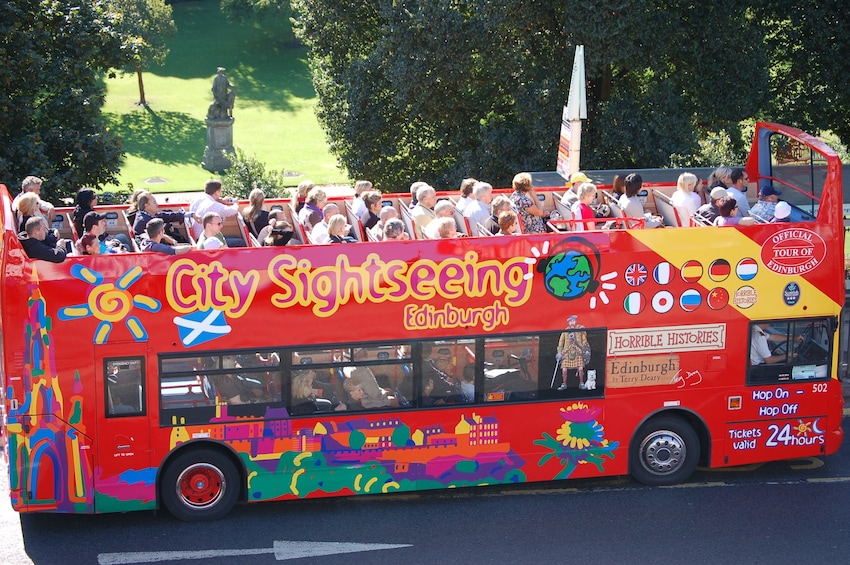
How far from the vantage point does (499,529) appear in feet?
37.6

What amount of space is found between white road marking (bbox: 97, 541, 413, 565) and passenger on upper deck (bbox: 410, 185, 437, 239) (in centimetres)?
346

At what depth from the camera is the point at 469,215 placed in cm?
1240

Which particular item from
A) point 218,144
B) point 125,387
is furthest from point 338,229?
point 218,144

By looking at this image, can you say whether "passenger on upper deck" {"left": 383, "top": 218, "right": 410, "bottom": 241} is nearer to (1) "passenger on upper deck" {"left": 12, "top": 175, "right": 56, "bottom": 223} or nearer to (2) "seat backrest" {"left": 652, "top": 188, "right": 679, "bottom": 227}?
(1) "passenger on upper deck" {"left": 12, "top": 175, "right": 56, "bottom": 223}

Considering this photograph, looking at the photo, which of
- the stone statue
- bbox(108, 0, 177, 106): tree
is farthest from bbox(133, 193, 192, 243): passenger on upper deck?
bbox(108, 0, 177, 106): tree

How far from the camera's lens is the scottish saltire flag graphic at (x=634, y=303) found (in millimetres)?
11727

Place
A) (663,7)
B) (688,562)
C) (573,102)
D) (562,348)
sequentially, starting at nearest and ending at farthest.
A: (688,562), (562,348), (573,102), (663,7)

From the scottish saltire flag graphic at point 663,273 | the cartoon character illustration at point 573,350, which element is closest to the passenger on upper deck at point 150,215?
the cartoon character illustration at point 573,350

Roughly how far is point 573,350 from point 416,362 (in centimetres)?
173

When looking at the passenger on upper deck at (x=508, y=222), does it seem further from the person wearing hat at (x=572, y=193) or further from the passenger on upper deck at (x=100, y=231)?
the passenger on upper deck at (x=100, y=231)

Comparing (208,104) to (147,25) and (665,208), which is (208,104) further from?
(665,208)

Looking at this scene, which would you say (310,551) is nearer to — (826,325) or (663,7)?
(826,325)

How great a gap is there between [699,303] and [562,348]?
5.19 ft

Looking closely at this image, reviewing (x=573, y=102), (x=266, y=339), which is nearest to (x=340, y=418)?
(x=266, y=339)
